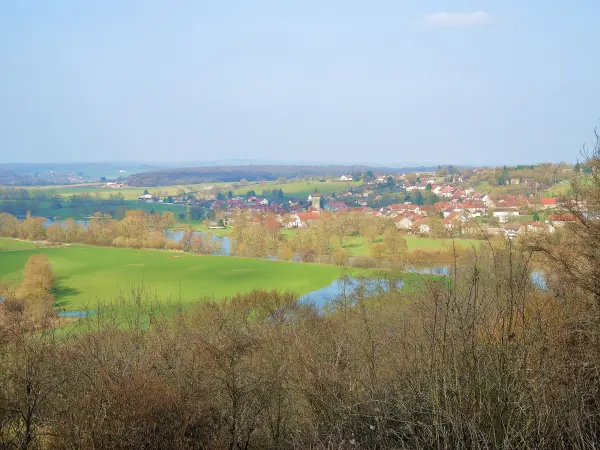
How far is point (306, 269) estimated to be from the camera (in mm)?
35594

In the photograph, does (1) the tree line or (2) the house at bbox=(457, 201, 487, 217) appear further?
(1) the tree line

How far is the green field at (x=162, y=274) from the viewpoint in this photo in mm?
28797

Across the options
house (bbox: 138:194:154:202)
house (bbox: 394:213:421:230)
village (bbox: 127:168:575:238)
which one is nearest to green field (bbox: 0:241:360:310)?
house (bbox: 394:213:421:230)

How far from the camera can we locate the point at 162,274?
1339 inches

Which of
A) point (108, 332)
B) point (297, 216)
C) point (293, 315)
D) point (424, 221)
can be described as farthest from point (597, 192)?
point (297, 216)

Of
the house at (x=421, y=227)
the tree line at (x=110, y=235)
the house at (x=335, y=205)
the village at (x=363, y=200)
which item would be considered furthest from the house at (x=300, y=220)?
the house at (x=335, y=205)

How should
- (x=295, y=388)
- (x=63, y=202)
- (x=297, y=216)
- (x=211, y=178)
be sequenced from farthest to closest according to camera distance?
(x=211, y=178) → (x=63, y=202) → (x=297, y=216) → (x=295, y=388)

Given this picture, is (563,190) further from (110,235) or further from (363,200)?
(363,200)

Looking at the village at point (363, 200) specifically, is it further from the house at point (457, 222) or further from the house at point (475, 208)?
the house at point (457, 222)

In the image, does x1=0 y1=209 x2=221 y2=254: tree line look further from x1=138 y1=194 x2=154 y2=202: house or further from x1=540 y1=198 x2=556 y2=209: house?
x1=138 y1=194 x2=154 y2=202: house

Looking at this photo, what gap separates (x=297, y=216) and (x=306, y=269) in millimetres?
24327

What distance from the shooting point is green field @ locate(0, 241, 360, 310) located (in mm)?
28797

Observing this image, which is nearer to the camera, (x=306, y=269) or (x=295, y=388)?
(x=295, y=388)

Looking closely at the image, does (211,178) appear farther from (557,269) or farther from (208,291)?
(557,269)
